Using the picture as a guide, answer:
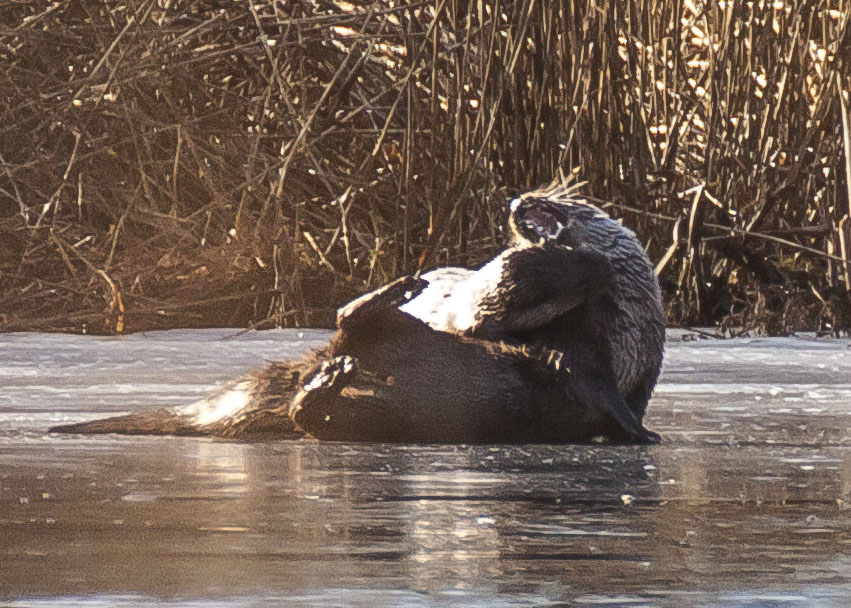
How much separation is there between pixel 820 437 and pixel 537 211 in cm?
77

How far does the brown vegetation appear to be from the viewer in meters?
6.66

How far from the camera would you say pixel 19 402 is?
451cm

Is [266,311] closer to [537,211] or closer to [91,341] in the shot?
[91,341]

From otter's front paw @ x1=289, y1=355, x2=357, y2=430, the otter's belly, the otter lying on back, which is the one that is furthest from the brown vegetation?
otter's front paw @ x1=289, y1=355, x2=357, y2=430

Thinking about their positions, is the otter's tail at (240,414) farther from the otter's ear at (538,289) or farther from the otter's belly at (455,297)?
the otter's ear at (538,289)

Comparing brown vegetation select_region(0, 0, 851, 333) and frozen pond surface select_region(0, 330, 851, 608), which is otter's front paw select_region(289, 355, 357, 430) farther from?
brown vegetation select_region(0, 0, 851, 333)

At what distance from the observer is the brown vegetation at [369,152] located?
21.9ft

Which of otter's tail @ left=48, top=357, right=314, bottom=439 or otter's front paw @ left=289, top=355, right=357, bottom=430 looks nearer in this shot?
otter's front paw @ left=289, top=355, right=357, bottom=430

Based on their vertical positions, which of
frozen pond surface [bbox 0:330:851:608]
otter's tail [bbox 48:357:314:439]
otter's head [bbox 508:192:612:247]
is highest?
otter's head [bbox 508:192:612:247]

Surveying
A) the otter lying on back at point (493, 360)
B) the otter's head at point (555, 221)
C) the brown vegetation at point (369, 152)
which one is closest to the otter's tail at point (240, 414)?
the otter lying on back at point (493, 360)

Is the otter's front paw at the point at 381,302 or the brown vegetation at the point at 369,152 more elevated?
the brown vegetation at the point at 369,152

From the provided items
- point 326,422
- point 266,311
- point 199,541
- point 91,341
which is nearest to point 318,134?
point 266,311

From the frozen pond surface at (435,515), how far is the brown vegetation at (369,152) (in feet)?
7.01

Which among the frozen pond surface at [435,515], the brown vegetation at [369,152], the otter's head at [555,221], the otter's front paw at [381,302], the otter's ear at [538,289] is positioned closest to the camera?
the frozen pond surface at [435,515]
